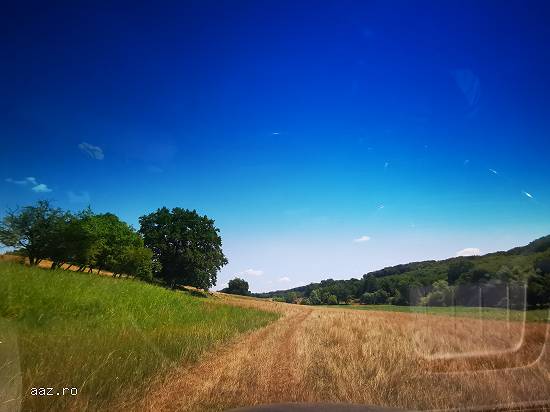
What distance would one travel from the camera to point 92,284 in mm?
17375

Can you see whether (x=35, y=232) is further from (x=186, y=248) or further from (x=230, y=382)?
(x=230, y=382)

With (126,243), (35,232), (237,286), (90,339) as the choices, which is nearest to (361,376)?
(90,339)

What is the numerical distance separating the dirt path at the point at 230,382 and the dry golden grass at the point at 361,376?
0.05ft

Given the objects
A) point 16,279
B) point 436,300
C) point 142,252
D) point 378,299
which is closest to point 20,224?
point 142,252

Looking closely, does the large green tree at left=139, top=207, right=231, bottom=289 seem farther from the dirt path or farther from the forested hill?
the dirt path

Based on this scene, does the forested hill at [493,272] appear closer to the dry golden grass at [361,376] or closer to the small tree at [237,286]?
the dry golden grass at [361,376]

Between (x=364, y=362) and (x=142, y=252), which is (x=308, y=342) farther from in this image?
(x=142, y=252)

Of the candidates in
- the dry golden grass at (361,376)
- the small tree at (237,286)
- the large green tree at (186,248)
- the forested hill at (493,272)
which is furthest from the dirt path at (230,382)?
the small tree at (237,286)

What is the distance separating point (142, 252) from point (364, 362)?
4523cm

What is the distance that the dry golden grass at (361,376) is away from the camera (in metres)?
5.80

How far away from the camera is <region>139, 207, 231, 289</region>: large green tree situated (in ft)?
179

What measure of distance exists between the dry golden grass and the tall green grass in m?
0.59

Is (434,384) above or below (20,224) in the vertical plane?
below

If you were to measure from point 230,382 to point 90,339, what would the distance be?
4.00 meters
